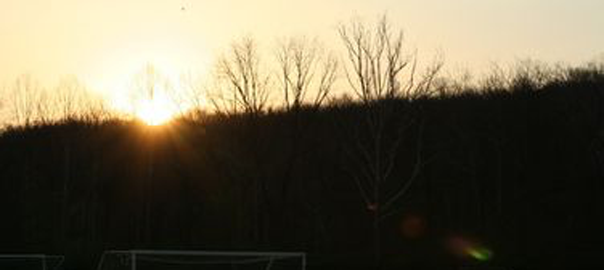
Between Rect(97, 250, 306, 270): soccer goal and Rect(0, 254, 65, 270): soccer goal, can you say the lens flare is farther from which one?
Rect(0, 254, 65, 270): soccer goal

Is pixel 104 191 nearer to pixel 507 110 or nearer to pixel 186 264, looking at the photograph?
pixel 507 110

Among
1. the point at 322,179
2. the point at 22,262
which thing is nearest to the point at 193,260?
the point at 22,262

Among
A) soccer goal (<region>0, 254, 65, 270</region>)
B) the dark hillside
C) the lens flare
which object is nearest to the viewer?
soccer goal (<region>0, 254, 65, 270</region>)

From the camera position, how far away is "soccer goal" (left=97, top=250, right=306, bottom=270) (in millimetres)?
27672

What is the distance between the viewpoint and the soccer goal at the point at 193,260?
27.7m

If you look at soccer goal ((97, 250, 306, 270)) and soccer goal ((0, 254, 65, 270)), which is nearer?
soccer goal ((97, 250, 306, 270))

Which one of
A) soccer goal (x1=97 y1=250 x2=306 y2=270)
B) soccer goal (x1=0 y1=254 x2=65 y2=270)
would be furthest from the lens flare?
soccer goal (x1=0 y1=254 x2=65 y2=270)

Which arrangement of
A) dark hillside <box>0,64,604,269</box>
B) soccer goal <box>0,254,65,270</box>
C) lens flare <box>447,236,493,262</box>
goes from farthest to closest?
dark hillside <box>0,64,604,269</box>
lens flare <box>447,236,493,262</box>
soccer goal <box>0,254,65,270</box>

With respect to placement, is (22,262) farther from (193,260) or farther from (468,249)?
(468,249)

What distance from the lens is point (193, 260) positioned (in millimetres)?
28234

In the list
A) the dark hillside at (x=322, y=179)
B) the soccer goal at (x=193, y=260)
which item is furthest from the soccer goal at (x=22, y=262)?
the soccer goal at (x=193, y=260)

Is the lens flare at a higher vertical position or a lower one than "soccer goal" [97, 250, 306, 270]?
lower

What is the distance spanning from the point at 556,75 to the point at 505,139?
26.8 feet

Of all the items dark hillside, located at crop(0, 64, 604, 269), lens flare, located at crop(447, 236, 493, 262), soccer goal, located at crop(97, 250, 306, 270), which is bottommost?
lens flare, located at crop(447, 236, 493, 262)
